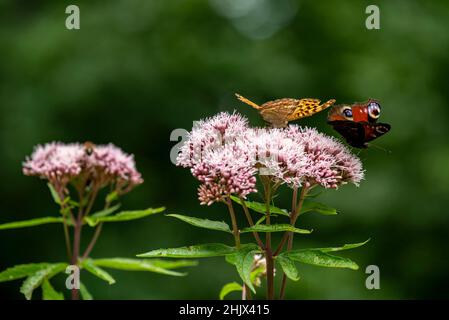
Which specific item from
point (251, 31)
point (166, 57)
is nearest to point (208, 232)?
point (166, 57)

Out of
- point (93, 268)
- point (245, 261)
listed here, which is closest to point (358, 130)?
point (245, 261)

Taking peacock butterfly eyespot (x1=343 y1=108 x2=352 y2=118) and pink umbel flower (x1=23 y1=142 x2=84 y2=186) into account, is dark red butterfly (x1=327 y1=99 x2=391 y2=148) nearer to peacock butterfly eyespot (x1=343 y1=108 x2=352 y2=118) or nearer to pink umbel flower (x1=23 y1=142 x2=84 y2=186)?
peacock butterfly eyespot (x1=343 y1=108 x2=352 y2=118)

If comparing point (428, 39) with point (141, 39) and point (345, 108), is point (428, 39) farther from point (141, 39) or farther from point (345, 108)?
point (345, 108)

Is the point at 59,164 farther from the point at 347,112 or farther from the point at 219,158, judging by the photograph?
the point at 347,112

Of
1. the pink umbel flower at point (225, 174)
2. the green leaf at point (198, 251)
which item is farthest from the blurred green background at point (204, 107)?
the green leaf at point (198, 251)

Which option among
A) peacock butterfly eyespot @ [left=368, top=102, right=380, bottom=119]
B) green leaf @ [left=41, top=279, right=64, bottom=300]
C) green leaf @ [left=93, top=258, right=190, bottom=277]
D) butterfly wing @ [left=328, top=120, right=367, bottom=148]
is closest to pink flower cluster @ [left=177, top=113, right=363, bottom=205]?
butterfly wing @ [left=328, top=120, right=367, bottom=148]

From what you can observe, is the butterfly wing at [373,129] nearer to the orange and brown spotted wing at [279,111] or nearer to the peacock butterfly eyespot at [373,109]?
the peacock butterfly eyespot at [373,109]
